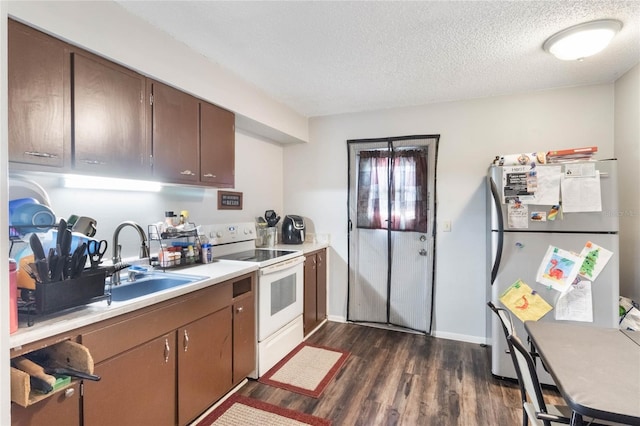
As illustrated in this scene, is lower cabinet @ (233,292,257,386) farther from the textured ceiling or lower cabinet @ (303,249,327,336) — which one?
the textured ceiling

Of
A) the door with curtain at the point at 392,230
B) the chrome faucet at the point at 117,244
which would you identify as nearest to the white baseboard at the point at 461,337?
the door with curtain at the point at 392,230

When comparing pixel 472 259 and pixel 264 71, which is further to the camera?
pixel 472 259

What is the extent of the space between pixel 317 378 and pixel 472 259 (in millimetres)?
1849

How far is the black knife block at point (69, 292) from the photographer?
1156 mm

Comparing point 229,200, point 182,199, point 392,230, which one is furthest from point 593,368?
point 229,200

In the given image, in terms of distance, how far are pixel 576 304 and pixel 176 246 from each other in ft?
9.27

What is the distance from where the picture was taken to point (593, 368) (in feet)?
3.78

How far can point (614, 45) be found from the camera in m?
2.06

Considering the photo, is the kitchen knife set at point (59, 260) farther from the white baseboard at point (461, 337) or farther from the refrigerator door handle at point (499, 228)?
the white baseboard at point (461, 337)

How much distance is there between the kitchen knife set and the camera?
1.17 m

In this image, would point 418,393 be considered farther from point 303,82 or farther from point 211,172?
point 303,82

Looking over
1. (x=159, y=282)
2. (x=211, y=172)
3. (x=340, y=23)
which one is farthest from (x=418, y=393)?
(x=340, y=23)

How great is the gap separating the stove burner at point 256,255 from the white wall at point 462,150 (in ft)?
2.97

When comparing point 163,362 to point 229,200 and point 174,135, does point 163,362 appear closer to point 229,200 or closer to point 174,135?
point 174,135
